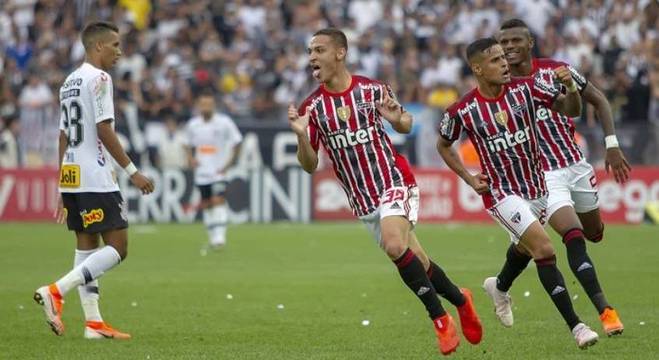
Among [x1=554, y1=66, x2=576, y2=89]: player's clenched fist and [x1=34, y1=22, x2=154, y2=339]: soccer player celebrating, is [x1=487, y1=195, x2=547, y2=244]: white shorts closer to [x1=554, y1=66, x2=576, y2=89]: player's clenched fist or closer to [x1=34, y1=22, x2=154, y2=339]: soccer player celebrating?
[x1=554, y1=66, x2=576, y2=89]: player's clenched fist

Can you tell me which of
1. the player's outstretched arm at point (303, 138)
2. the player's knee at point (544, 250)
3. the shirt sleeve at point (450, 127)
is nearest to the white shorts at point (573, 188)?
the player's knee at point (544, 250)

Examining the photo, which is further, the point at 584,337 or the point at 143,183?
the point at 143,183

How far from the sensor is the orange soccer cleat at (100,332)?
10.9 m

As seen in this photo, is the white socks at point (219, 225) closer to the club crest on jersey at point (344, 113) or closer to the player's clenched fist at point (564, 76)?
the club crest on jersey at point (344, 113)

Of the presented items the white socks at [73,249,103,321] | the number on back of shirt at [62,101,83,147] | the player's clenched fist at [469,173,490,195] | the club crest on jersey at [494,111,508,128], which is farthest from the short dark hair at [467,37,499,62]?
the white socks at [73,249,103,321]

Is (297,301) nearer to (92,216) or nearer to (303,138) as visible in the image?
(92,216)

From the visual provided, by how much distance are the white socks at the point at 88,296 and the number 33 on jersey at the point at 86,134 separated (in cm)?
59

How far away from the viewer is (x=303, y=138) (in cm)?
986

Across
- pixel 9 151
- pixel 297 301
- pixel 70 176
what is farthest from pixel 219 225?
pixel 70 176

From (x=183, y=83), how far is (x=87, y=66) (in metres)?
17.6

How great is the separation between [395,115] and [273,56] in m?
20.2

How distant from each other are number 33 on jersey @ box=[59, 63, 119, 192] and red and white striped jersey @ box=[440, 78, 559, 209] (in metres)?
2.89

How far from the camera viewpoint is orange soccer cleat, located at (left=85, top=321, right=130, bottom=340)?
10938mm

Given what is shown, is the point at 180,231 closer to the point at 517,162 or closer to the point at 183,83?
the point at 183,83
